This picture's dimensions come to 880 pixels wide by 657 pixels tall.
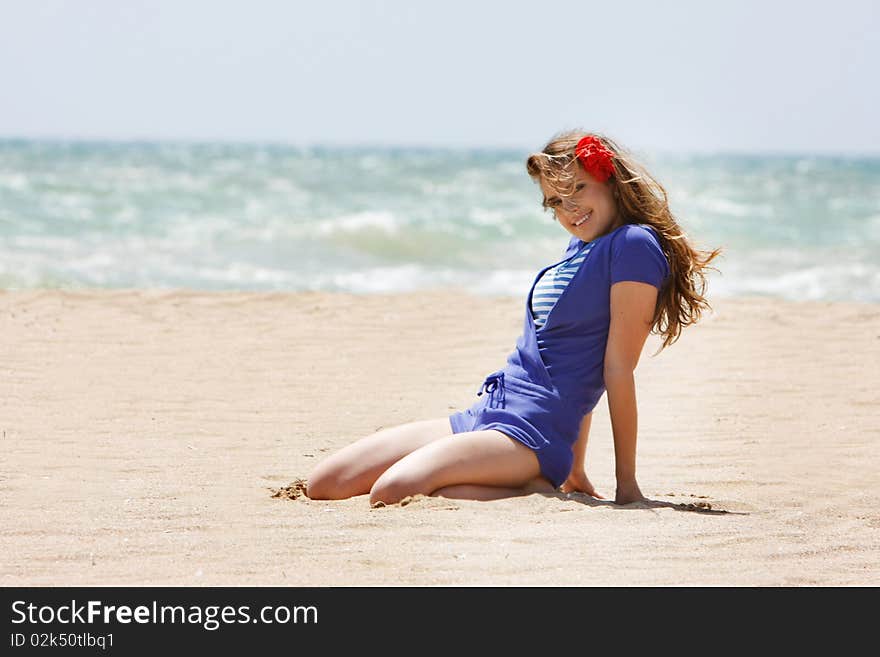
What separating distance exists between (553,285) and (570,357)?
29 centimetres

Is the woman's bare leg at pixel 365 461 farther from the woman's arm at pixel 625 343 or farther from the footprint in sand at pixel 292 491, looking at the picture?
the woman's arm at pixel 625 343

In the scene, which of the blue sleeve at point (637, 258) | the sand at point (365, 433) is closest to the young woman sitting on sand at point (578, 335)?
the blue sleeve at point (637, 258)

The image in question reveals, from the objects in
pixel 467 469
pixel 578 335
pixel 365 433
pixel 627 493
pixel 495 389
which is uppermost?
pixel 365 433

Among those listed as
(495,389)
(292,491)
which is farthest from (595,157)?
(292,491)

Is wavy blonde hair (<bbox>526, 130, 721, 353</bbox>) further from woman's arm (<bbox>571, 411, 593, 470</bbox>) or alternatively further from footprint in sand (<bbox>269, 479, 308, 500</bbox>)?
footprint in sand (<bbox>269, 479, 308, 500</bbox>)

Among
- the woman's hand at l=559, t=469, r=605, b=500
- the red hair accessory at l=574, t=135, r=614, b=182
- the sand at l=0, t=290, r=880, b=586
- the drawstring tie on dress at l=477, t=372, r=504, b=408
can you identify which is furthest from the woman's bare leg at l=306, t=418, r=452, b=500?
the red hair accessory at l=574, t=135, r=614, b=182

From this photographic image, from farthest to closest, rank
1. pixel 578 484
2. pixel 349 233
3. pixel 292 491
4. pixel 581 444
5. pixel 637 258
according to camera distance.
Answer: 1. pixel 349 233
2. pixel 292 491
3. pixel 578 484
4. pixel 581 444
5. pixel 637 258

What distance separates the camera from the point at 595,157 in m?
4.60

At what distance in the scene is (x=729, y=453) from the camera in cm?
599

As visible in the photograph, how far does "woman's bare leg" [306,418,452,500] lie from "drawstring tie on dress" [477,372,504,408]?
25 centimetres

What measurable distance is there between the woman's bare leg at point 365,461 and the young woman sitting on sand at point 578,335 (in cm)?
16

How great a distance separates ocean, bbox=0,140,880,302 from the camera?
14.6 m

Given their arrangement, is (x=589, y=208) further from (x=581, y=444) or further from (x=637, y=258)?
(x=581, y=444)

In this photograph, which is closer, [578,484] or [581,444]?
[581,444]
